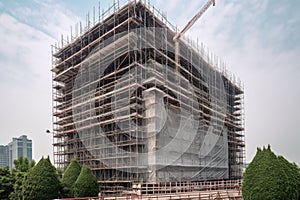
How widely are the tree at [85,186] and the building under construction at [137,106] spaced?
5.13 metres

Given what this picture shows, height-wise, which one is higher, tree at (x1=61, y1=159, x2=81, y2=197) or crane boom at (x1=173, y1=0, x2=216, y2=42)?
crane boom at (x1=173, y1=0, x2=216, y2=42)

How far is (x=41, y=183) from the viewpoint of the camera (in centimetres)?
1360

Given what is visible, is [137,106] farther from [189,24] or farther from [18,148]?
[18,148]

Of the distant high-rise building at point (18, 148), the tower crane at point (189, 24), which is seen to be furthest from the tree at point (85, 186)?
the distant high-rise building at point (18, 148)

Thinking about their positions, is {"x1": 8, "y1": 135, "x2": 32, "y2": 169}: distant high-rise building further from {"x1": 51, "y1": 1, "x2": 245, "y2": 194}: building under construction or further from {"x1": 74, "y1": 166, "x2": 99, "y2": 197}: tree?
{"x1": 74, "y1": 166, "x2": 99, "y2": 197}: tree

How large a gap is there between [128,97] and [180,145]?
5901mm

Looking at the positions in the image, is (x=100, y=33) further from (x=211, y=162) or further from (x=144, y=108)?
(x=211, y=162)

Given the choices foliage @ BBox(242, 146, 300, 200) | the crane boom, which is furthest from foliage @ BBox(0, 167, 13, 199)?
the crane boom

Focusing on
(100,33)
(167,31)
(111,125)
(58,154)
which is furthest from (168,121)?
(58,154)

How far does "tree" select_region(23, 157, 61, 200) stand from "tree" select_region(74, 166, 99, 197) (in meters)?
1.47

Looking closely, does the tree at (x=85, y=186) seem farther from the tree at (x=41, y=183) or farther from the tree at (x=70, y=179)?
the tree at (x=41, y=183)

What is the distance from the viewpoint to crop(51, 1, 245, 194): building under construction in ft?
70.4

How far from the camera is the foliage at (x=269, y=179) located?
8797mm

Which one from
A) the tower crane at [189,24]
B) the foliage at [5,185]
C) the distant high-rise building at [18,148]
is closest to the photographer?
the foliage at [5,185]
